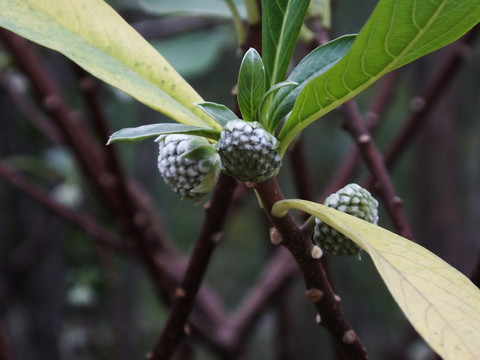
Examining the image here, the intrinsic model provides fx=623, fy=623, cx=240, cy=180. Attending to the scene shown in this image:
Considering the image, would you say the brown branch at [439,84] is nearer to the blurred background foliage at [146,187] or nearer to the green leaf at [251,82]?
the blurred background foliage at [146,187]

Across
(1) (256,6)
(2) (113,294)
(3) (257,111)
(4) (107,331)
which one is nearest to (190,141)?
(3) (257,111)

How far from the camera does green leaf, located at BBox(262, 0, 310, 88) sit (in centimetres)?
46

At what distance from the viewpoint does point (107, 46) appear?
503 millimetres

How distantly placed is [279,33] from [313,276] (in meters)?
0.19

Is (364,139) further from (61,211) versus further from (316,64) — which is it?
(61,211)

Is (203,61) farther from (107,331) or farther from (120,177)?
(107,331)

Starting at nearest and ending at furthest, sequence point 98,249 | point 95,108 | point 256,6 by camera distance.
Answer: point 256,6
point 95,108
point 98,249

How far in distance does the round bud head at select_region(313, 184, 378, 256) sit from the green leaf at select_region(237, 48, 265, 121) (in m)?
0.10

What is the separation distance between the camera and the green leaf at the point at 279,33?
46 cm

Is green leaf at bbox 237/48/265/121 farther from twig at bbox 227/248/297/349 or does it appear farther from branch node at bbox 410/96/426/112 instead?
twig at bbox 227/248/297/349

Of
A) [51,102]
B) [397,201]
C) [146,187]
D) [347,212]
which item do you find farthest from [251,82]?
[146,187]

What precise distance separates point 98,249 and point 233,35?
73 centimetres

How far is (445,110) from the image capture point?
2.13m

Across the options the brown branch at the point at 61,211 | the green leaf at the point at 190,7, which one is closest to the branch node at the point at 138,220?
the brown branch at the point at 61,211
